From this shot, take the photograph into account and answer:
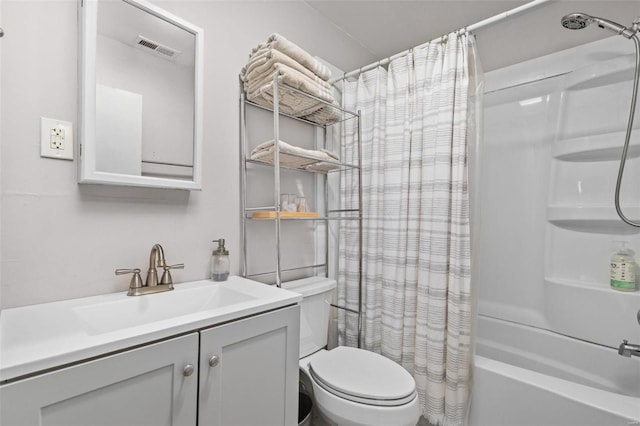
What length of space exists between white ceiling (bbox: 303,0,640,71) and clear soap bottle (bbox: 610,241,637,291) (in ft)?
4.00

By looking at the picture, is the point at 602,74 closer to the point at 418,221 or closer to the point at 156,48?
the point at 418,221

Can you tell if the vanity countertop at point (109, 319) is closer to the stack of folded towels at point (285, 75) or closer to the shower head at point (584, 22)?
the stack of folded towels at point (285, 75)

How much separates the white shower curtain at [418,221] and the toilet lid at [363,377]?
0.27m

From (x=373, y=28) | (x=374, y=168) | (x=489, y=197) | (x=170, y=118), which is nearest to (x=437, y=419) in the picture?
(x=374, y=168)

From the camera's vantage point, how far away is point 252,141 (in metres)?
1.48

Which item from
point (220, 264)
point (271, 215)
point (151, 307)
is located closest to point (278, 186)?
point (271, 215)

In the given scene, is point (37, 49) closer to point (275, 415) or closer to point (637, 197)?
point (275, 415)

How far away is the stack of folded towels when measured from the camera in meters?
1.27

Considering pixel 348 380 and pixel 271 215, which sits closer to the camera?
pixel 348 380

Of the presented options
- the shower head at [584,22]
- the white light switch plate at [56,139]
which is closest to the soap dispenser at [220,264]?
the white light switch plate at [56,139]

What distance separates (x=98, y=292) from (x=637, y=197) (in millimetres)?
2543

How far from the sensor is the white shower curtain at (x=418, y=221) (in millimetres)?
1356

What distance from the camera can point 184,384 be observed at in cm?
75

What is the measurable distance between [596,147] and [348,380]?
73.6 inches
